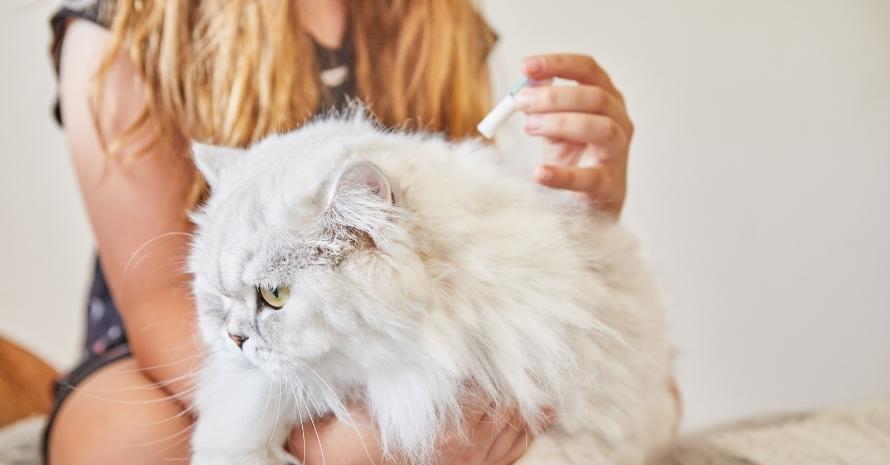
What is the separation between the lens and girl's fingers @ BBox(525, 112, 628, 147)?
748 millimetres

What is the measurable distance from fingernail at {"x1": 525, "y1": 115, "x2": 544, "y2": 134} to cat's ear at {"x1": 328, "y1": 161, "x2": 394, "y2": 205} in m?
0.25

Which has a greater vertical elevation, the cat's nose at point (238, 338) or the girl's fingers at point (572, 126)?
the girl's fingers at point (572, 126)

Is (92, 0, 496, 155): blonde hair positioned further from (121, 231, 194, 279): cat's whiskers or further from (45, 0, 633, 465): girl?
(121, 231, 194, 279): cat's whiskers

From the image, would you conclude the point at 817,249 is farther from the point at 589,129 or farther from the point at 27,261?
the point at 27,261

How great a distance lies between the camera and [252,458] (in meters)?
Answer: 0.67

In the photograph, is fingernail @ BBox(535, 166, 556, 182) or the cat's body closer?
the cat's body

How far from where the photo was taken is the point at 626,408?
731 millimetres

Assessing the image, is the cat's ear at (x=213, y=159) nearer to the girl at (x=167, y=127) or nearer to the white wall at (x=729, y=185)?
the girl at (x=167, y=127)

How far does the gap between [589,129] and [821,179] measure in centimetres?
51

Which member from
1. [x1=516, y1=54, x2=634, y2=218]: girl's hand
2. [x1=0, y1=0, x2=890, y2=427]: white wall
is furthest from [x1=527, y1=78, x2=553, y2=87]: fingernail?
[x1=0, y1=0, x2=890, y2=427]: white wall

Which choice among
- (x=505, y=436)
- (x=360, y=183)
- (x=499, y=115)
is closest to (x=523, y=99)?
(x=499, y=115)

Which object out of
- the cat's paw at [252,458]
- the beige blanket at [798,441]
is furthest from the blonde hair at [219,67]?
A: the beige blanket at [798,441]

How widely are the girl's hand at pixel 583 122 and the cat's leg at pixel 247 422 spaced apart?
1.18ft

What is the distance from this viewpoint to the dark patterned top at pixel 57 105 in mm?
797
